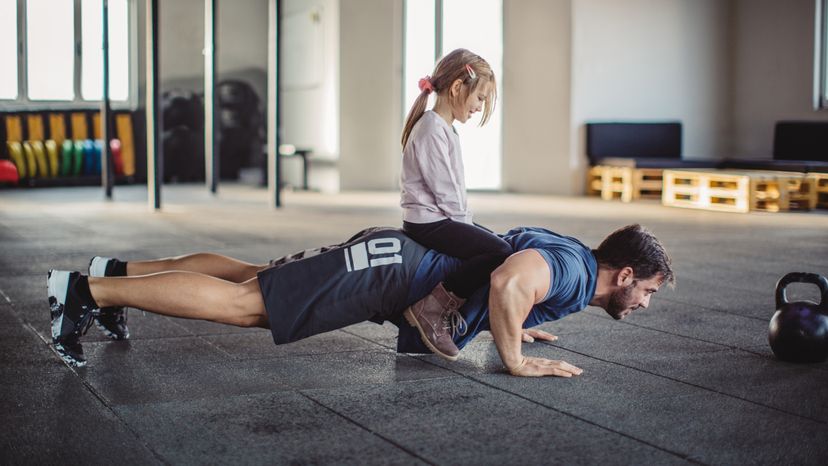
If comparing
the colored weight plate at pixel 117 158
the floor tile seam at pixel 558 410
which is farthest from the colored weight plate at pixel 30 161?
the floor tile seam at pixel 558 410

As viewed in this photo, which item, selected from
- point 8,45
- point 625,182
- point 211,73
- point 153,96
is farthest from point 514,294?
point 8,45

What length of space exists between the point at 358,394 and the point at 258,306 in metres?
0.49

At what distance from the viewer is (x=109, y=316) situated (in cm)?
396

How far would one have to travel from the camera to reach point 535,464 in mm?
2541

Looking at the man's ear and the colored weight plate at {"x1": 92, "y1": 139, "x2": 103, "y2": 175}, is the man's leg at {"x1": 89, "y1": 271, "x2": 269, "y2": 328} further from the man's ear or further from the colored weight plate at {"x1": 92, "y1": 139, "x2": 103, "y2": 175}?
the colored weight plate at {"x1": 92, "y1": 139, "x2": 103, "y2": 175}

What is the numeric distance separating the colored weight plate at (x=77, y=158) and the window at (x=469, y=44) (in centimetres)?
517

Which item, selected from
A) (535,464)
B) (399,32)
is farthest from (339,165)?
(535,464)

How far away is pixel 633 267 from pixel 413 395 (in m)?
0.86

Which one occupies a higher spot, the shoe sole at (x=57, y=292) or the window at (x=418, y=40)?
the window at (x=418, y=40)

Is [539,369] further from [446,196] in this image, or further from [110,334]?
[110,334]

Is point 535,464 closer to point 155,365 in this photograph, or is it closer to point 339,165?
point 155,365

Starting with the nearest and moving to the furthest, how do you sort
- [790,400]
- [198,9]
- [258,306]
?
[790,400] → [258,306] → [198,9]

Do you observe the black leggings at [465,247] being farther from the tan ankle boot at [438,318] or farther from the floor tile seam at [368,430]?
the floor tile seam at [368,430]

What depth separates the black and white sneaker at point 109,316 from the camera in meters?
3.76
